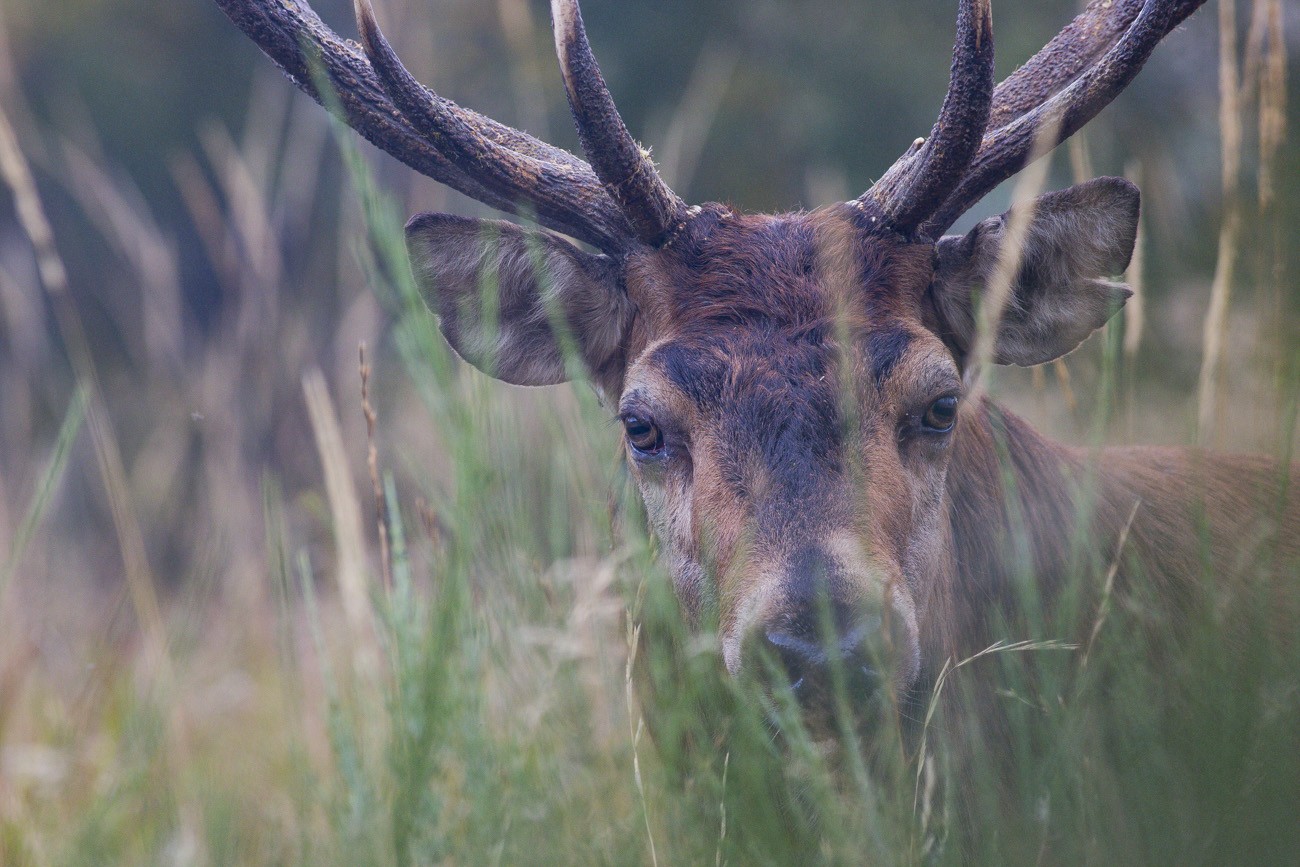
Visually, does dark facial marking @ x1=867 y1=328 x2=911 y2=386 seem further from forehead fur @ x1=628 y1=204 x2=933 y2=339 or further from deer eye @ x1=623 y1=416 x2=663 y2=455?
deer eye @ x1=623 y1=416 x2=663 y2=455

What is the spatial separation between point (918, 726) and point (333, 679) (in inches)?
58.0

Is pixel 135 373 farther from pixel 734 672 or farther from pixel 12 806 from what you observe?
pixel 734 672

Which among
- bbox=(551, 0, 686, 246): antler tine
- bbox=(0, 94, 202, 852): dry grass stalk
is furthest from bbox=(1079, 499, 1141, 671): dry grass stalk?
bbox=(0, 94, 202, 852): dry grass stalk

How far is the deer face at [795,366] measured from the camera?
8.72 ft

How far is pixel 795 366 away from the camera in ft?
9.96

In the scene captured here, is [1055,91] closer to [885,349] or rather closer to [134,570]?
[885,349]

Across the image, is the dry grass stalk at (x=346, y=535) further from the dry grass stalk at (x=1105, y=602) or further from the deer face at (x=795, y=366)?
the dry grass stalk at (x=1105, y=602)

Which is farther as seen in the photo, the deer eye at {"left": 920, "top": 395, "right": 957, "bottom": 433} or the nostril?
the deer eye at {"left": 920, "top": 395, "right": 957, "bottom": 433}

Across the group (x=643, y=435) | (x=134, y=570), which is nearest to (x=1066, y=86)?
(x=643, y=435)

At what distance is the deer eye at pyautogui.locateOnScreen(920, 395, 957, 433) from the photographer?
10.4ft

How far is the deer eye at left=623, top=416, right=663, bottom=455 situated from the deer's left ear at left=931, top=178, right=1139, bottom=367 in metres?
0.94

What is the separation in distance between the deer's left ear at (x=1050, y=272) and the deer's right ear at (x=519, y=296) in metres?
0.98

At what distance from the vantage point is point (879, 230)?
3.45 meters

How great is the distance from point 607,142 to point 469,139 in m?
0.45
